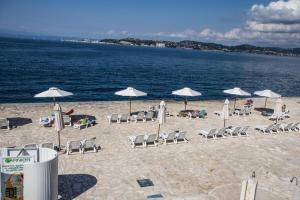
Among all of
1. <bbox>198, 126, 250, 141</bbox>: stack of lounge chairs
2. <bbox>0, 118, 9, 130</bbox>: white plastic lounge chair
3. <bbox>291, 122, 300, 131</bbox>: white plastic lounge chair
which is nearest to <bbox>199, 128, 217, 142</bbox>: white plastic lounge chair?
<bbox>198, 126, 250, 141</bbox>: stack of lounge chairs

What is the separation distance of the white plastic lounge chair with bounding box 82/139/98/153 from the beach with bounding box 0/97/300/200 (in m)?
0.32

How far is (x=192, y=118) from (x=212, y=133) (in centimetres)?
448

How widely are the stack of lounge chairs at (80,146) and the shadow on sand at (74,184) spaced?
7.24ft

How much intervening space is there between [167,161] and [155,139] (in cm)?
224

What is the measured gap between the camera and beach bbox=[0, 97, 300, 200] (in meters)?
11.1

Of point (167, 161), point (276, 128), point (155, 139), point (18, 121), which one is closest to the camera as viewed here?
point (167, 161)

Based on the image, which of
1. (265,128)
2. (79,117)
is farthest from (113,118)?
(265,128)

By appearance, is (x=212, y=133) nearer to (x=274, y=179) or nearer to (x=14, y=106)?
(x=274, y=179)

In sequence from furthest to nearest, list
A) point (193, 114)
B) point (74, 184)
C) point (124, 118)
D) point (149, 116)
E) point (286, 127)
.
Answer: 1. point (193, 114)
2. point (286, 127)
3. point (149, 116)
4. point (124, 118)
5. point (74, 184)

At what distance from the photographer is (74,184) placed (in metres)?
11.1

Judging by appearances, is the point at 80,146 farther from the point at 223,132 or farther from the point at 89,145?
the point at 223,132

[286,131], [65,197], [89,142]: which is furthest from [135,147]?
[286,131]

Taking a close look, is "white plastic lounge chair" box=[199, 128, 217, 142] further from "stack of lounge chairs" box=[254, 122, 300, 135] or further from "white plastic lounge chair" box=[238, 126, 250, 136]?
"stack of lounge chairs" box=[254, 122, 300, 135]

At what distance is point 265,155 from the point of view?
15.5m
